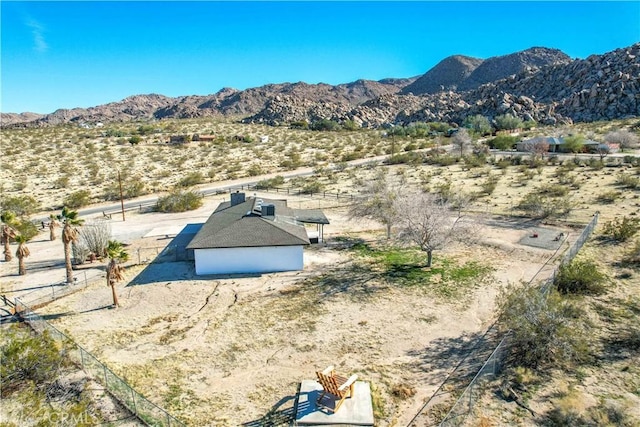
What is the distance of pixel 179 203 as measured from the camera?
1471 inches

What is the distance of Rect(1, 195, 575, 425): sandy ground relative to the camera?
13.3m

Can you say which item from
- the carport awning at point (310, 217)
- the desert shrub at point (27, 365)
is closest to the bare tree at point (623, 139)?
the carport awning at point (310, 217)

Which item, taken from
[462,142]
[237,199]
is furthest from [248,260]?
[462,142]

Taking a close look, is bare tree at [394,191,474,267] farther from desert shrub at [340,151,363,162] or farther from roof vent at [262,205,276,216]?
desert shrub at [340,151,363,162]

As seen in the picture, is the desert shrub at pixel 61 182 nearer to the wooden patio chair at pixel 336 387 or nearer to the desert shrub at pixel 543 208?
the desert shrub at pixel 543 208

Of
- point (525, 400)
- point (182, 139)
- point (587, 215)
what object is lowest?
point (525, 400)

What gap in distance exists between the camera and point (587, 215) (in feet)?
103

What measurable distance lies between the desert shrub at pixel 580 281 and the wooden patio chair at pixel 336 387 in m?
11.0

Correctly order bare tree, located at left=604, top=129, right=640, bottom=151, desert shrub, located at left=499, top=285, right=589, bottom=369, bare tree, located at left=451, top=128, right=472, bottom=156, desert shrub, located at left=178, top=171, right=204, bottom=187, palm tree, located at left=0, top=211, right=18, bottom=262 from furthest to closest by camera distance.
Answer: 1. bare tree, located at left=451, top=128, right=472, bottom=156
2. bare tree, located at left=604, top=129, right=640, bottom=151
3. desert shrub, located at left=178, top=171, right=204, bottom=187
4. palm tree, located at left=0, top=211, right=18, bottom=262
5. desert shrub, located at left=499, top=285, right=589, bottom=369

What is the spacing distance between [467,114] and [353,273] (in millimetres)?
113021

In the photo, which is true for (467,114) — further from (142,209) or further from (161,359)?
(161,359)

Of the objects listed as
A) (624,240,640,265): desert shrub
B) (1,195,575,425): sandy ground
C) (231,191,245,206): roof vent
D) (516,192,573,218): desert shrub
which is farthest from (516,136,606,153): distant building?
(231,191,245,206): roof vent

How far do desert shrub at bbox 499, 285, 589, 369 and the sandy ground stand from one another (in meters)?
2.04

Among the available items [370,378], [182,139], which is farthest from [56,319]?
[182,139]
